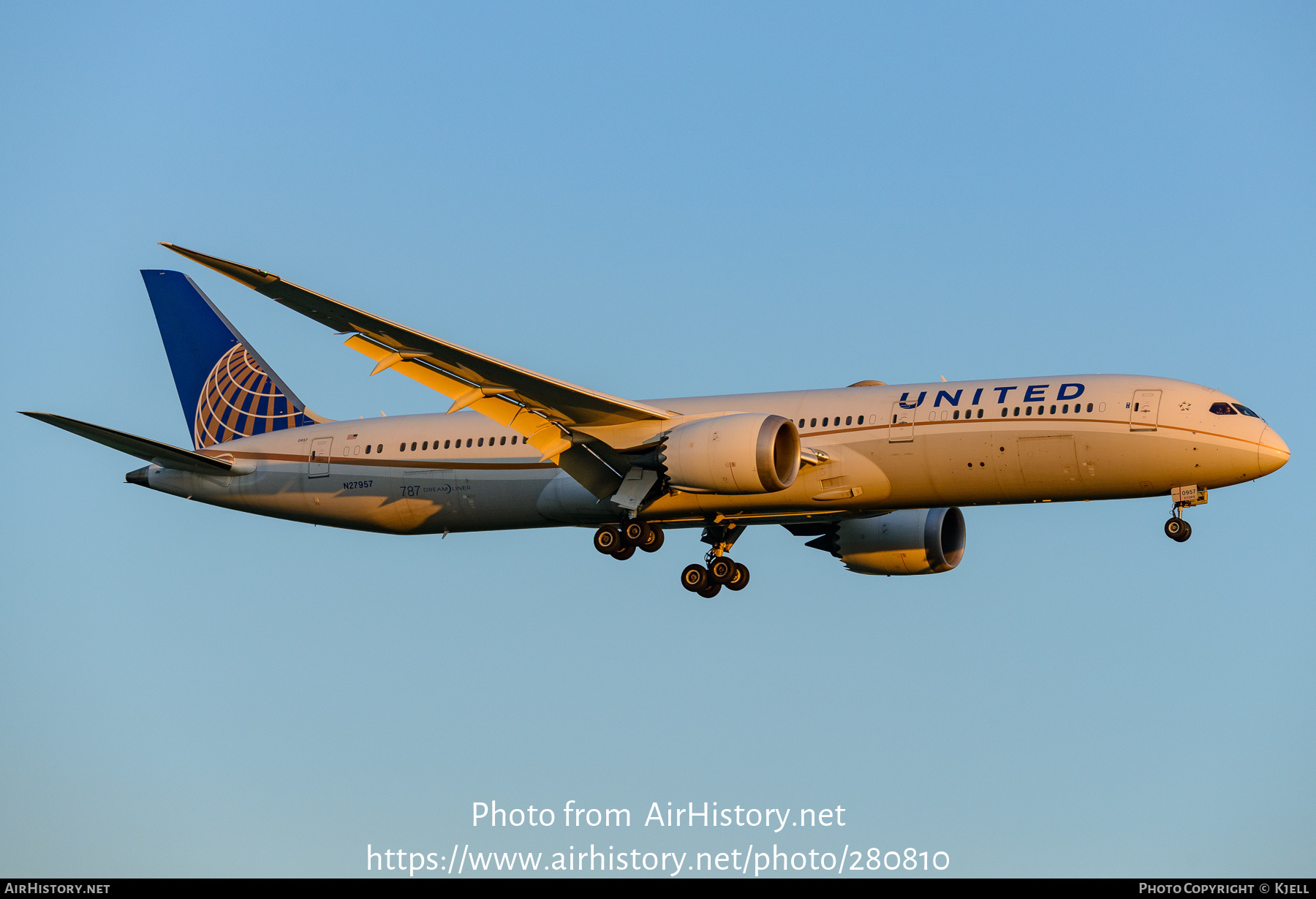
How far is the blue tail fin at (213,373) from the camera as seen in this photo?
140 ft

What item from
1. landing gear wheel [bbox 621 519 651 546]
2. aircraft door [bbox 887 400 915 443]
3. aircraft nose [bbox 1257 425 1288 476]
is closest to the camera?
aircraft nose [bbox 1257 425 1288 476]

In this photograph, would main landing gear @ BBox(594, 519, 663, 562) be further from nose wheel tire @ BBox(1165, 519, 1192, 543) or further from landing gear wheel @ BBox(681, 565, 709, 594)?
nose wheel tire @ BBox(1165, 519, 1192, 543)

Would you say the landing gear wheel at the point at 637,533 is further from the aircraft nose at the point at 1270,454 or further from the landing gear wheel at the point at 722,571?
the aircraft nose at the point at 1270,454

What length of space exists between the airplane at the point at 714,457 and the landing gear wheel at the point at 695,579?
0.13ft

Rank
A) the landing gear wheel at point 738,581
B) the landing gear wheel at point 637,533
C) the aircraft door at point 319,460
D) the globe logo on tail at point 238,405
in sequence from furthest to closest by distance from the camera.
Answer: the globe logo on tail at point 238,405, the aircraft door at point 319,460, the landing gear wheel at point 738,581, the landing gear wheel at point 637,533

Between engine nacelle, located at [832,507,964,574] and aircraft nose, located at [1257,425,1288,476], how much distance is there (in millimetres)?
9483

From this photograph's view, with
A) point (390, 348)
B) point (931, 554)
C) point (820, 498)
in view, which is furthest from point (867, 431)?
point (390, 348)

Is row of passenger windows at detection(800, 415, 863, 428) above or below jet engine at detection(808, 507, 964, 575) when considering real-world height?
below

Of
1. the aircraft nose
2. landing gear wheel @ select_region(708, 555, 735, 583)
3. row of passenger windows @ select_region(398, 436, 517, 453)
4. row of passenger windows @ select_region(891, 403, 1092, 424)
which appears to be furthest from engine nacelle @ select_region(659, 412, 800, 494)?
the aircraft nose

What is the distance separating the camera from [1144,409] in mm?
32469

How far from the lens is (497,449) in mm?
37688

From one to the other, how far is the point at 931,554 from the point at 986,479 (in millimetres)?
7101

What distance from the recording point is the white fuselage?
32312 millimetres

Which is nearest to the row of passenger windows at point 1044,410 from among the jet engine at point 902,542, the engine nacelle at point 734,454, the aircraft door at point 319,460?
the engine nacelle at point 734,454
